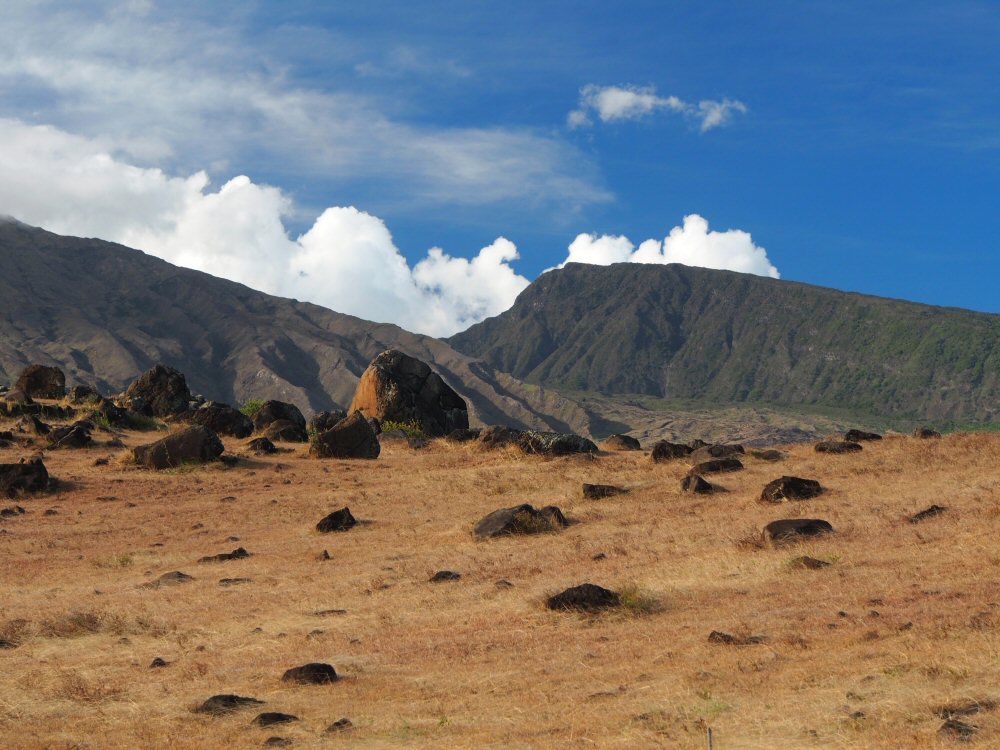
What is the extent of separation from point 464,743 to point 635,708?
1712 mm

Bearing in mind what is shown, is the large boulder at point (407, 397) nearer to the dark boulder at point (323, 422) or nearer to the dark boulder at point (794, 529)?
the dark boulder at point (323, 422)

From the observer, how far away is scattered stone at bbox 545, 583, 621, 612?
48.4 ft

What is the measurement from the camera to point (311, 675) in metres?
12.1

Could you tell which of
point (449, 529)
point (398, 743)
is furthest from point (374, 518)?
point (398, 743)

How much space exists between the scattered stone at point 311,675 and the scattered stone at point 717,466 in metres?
17.1

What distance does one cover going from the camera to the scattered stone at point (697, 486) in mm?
25344

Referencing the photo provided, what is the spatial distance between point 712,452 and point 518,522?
11.1 metres

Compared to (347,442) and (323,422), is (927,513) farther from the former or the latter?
(323,422)

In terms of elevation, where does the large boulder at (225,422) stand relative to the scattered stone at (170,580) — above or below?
above

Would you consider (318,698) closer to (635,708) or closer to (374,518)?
(635,708)

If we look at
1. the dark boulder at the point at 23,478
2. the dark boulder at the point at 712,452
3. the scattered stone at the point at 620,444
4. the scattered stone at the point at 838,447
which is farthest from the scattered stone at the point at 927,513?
the dark boulder at the point at 23,478

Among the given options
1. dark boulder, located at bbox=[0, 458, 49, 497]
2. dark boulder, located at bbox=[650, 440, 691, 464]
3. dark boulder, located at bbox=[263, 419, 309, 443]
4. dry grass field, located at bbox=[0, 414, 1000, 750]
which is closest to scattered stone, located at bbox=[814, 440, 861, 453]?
dry grass field, located at bbox=[0, 414, 1000, 750]

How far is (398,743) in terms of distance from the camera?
31.7 feet

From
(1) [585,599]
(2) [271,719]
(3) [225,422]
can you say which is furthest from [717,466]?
(3) [225,422]
